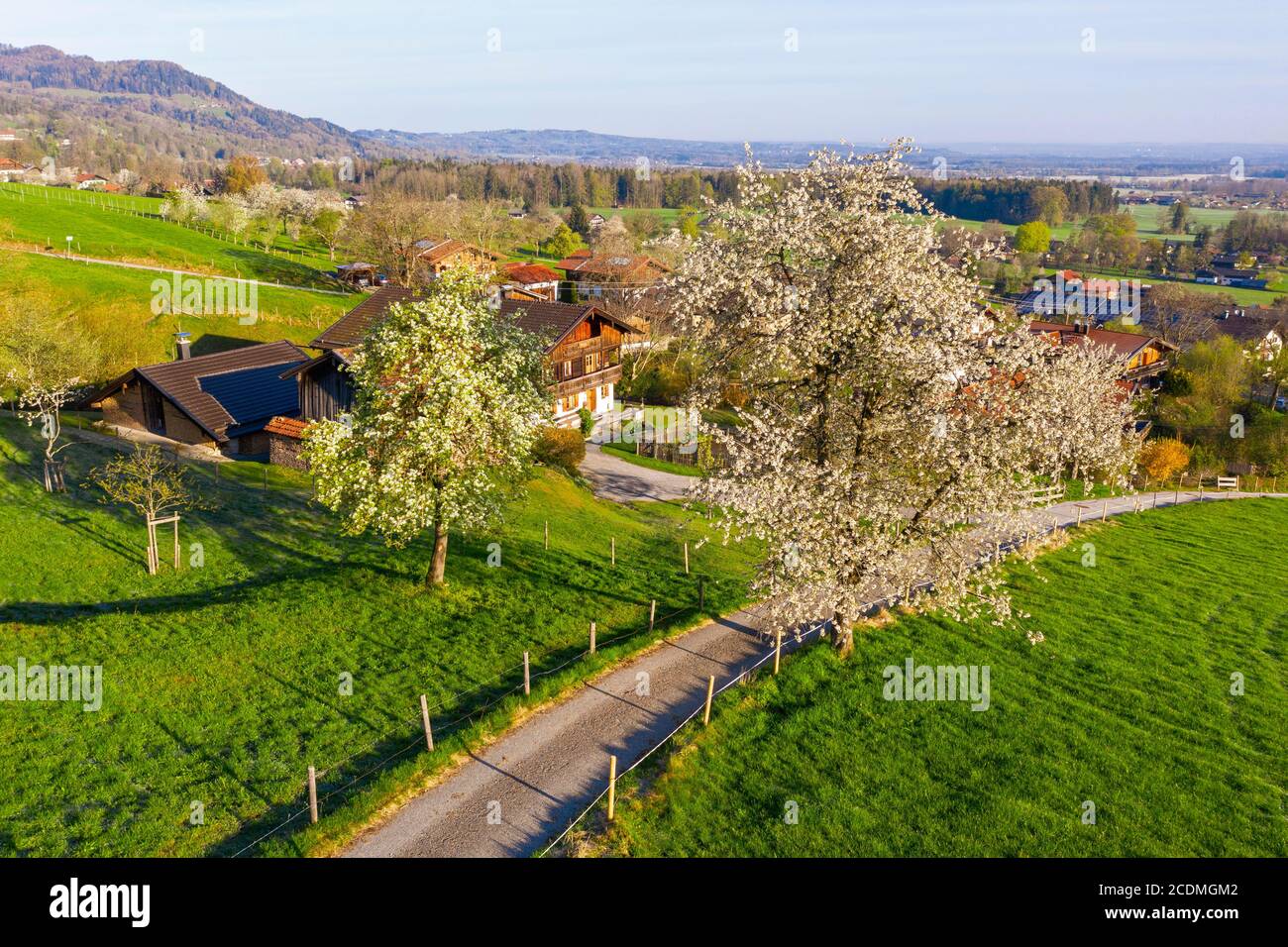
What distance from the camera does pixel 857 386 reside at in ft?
78.2

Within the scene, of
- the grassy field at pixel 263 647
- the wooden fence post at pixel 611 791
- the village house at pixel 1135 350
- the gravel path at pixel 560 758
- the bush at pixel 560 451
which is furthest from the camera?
the village house at pixel 1135 350

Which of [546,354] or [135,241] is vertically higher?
[135,241]

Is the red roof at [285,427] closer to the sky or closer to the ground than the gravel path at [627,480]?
closer to the sky

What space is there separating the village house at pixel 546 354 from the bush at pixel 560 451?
8.95ft

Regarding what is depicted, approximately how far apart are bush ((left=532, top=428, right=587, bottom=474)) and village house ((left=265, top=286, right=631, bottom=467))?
2.73m

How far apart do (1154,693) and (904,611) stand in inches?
326

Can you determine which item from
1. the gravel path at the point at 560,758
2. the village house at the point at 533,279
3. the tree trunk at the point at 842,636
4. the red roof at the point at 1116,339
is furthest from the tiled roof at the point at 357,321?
the red roof at the point at 1116,339

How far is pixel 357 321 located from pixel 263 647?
3777 centimetres

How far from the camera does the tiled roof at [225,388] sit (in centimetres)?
4994

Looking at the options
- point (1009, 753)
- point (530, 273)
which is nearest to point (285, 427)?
point (1009, 753)

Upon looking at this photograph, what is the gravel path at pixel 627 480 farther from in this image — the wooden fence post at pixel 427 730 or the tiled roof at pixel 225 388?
the wooden fence post at pixel 427 730

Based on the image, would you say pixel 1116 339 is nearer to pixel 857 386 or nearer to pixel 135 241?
pixel 857 386

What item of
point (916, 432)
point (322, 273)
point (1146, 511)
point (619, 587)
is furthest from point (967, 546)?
point (322, 273)

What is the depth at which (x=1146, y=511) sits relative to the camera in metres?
53.8
